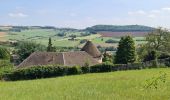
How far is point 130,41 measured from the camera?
68.6m

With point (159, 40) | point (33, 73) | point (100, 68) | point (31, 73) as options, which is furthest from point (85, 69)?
point (159, 40)

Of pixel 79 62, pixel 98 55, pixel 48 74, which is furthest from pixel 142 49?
pixel 48 74

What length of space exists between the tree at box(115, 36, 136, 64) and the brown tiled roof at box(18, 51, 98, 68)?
8486 mm

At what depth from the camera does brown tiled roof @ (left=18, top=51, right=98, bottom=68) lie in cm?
5647

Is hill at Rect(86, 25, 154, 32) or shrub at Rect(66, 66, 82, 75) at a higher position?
hill at Rect(86, 25, 154, 32)

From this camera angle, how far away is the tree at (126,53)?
65.9m

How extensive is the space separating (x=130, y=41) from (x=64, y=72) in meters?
25.9

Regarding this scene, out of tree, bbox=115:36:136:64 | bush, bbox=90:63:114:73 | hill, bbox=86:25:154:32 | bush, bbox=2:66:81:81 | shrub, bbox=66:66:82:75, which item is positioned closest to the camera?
bush, bbox=2:66:81:81

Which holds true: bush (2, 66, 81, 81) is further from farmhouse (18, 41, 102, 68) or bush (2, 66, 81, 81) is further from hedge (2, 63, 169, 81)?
farmhouse (18, 41, 102, 68)

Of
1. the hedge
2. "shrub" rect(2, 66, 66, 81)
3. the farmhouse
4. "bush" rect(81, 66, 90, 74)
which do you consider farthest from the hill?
"shrub" rect(2, 66, 66, 81)

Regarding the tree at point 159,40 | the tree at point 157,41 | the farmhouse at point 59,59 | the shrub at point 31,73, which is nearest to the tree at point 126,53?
the farmhouse at point 59,59

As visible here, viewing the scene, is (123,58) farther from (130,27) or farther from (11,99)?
(130,27)

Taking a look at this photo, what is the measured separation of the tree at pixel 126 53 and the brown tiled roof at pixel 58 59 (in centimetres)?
849

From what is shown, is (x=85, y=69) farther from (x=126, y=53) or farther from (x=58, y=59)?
(x=126, y=53)
